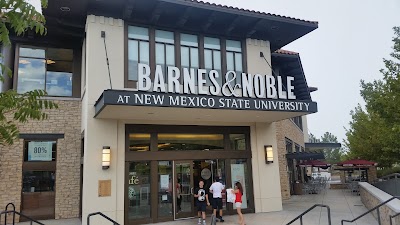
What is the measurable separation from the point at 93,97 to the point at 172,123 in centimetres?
308

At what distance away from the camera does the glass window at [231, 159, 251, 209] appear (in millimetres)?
14078

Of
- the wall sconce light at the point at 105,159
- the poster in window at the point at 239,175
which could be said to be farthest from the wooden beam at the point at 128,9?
the poster in window at the point at 239,175

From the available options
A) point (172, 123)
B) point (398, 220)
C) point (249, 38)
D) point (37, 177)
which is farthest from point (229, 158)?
point (37, 177)

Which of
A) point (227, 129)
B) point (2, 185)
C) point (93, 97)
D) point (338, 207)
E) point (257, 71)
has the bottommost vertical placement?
point (338, 207)

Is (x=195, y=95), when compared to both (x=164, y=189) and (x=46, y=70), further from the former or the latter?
(x=46, y=70)

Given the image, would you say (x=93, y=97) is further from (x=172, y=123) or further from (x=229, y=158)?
(x=229, y=158)

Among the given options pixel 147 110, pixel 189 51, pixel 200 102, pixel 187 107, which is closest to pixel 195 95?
pixel 200 102

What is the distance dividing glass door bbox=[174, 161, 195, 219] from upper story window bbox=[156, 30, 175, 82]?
342 cm

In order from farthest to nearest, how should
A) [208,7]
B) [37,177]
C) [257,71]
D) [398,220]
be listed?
[257,71] < [37,177] < [208,7] < [398,220]

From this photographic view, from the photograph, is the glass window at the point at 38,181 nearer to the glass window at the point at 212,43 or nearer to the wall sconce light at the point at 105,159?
the wall sconce light at the point at 105,159

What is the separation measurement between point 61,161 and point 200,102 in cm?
668

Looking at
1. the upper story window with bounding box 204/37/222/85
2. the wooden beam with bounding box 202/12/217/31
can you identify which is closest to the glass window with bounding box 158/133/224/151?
the upper story window with bounding box 204/37/222/85

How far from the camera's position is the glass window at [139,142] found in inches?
494

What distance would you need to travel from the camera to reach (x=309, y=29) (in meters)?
15.0
